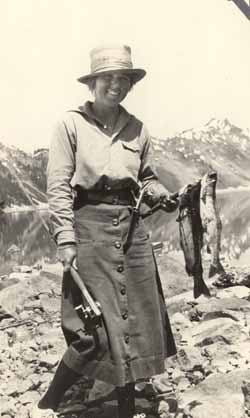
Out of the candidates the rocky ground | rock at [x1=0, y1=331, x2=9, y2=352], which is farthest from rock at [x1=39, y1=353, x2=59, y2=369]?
rock at [x1=0, y1=331, x2=9, y2=352]

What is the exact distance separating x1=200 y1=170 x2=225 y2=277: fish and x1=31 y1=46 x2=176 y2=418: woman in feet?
3.57

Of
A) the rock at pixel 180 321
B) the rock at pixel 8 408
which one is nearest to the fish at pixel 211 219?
the rock at pixel 180 321

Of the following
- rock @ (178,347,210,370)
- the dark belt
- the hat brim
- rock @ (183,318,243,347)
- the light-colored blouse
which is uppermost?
the hat brim

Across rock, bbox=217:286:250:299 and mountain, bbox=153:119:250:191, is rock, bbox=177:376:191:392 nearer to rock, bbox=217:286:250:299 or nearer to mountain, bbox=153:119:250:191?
rock, bbox=217:286:250:299

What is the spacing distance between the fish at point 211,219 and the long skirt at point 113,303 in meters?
1.12

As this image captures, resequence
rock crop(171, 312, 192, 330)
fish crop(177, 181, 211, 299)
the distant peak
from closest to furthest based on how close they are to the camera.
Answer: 1. fish crop(177, 181, 211, 299)
2. rock crop(171, 312, 192, 330)
3. the distant peak

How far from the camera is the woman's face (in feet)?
10.1

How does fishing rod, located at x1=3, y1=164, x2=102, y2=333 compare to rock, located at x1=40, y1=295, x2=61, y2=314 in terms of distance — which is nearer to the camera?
fishing rod, located at x1=3, y1=164, x2=102, y2=333

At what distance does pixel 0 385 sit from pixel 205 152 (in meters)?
2.39

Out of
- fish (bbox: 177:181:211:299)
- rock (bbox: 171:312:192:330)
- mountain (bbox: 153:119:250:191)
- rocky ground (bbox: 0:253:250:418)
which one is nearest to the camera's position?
rocky ground (bbox: 0:253:250:418)

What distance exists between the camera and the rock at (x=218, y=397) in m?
3.17

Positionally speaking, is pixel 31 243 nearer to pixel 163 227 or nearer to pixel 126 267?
pixel 163 227

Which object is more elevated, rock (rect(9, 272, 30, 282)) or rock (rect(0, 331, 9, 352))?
rock (rect(9, 272, 30, 282))

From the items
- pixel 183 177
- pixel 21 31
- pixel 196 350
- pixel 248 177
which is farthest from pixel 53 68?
pixel 196 350
